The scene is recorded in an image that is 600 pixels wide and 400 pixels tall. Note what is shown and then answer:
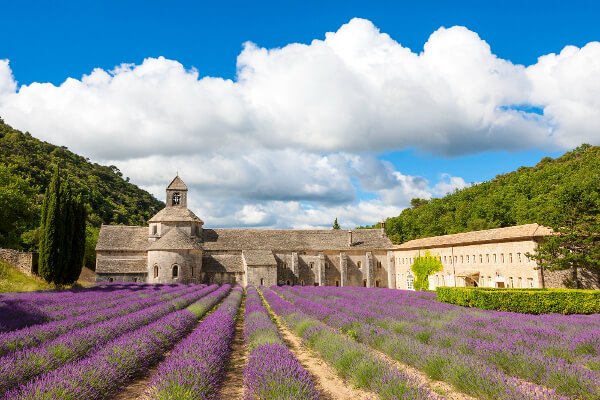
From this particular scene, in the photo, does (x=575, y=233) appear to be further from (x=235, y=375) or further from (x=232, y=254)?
(x=232, y=254)

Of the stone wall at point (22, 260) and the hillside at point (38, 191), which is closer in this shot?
the stone wall at point (22, 260)

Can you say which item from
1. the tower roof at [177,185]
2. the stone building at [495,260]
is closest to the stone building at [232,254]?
the tower roof at [177,185]

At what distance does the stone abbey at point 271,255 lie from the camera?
3350 cm

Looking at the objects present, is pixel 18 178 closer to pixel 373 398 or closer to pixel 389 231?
pixel 373 398

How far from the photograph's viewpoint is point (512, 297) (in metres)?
18.0

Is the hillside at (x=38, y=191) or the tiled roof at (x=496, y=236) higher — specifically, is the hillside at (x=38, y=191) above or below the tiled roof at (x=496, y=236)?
above

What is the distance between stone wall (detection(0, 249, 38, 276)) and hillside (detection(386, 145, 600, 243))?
110 ft

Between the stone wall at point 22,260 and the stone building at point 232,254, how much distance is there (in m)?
12.1

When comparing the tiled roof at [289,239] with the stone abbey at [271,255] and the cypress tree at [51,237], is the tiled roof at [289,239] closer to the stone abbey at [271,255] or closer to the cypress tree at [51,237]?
the stone abbey at [271,255]

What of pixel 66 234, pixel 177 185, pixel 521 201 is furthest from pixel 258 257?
pixel 521 201

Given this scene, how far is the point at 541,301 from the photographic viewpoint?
17.4m

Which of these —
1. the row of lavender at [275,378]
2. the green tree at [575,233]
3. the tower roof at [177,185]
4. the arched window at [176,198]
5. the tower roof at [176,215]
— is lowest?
the row of lavender at [275,378]

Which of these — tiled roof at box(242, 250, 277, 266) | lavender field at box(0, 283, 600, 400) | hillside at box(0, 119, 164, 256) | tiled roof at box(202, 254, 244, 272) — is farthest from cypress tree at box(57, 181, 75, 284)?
tiled roof at box(242, 250, 277, 266)

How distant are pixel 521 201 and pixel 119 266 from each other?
46427 millimetres
